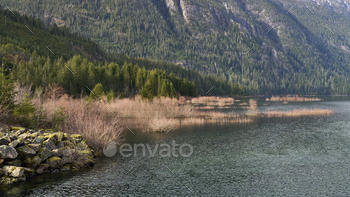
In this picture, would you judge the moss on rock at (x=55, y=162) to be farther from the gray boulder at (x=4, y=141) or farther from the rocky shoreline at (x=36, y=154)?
the gray boulder at (x=4, y=141)

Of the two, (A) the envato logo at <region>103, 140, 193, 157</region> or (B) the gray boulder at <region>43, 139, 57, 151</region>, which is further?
(A) the envato logo at <region>103, 140, 193, 157</region>

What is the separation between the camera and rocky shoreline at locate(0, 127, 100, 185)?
23.0 m

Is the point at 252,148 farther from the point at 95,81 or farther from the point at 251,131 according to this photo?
the point at 95,81

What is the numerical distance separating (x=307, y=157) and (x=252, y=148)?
688 centimetres

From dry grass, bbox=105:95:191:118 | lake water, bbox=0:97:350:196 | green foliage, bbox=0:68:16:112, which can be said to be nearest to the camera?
lake water, bbox=0:97:350:196

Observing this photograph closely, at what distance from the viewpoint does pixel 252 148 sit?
119ft

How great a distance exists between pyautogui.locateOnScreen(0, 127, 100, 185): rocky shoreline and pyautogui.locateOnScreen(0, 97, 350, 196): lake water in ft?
3.91

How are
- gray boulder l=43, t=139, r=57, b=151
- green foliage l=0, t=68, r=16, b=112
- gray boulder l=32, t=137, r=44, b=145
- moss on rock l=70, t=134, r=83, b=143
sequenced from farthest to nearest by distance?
moss on rock l=70, t=134, r=83, b=143, green foliage l=0, t=68, r=16, b=112, gray boulder l=43, t=139, r=57, b=151, gray boulder l=32, t=137, r=44, b=145

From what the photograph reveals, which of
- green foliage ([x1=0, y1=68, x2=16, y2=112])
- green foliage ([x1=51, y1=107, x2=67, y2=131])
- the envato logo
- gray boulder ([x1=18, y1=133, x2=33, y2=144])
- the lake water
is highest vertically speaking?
green foliage ([x1=0, y1=68, x2=16, y2=112])

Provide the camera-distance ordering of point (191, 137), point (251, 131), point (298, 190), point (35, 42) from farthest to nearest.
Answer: point (35, 42), point (251, 131), point (191, 137), point (298, 190)

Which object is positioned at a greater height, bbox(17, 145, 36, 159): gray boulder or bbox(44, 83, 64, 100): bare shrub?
bbox(44, 83, 64, 100): bare shrub

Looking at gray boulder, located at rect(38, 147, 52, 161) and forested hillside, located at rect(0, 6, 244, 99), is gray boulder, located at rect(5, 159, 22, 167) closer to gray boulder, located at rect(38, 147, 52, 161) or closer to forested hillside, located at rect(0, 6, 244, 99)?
gray boulder, located at rect(38, 147, 52, 161)

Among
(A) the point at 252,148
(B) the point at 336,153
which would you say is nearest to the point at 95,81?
(A) the point at 252,148

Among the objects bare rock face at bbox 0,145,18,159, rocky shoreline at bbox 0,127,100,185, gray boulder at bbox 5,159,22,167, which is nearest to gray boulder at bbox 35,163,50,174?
rocky shoreline at bbox 0,127,100,185
